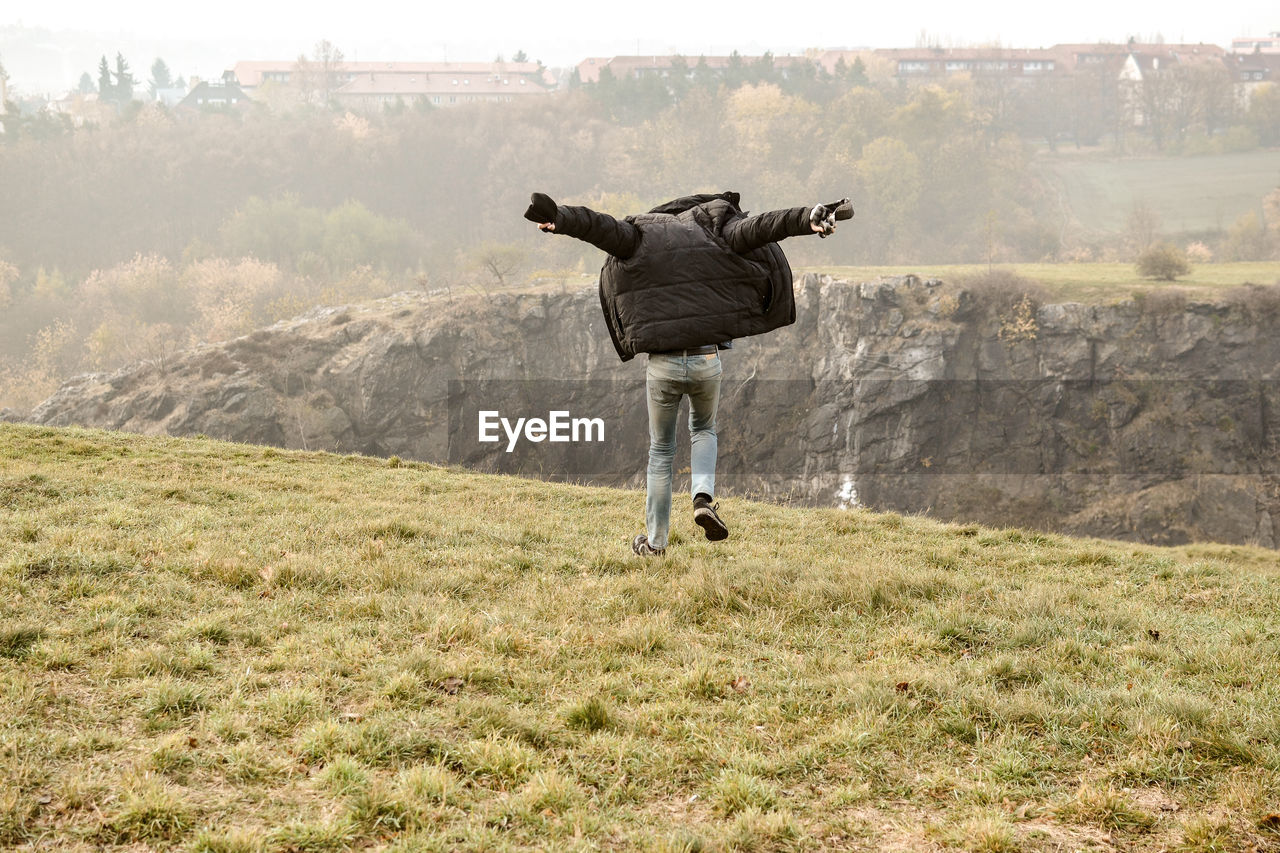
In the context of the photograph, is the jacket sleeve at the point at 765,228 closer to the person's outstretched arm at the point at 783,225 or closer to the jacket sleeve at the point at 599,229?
the person's outstretched arm at the point at 783,225

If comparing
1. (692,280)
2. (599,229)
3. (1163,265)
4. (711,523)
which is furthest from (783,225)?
(1163,265)

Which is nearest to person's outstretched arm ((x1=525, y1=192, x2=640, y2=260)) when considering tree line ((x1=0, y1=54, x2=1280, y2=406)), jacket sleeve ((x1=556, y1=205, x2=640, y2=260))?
jacket sleeve ((x1=556, y1=205, x2=640, y2=260))

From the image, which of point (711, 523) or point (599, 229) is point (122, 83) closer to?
point (599, 229)

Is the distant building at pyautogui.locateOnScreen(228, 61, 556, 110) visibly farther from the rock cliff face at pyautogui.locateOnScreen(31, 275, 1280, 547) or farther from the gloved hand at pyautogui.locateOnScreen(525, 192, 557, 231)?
the gloved hand at pyautogui.locateOnScreen(525, 192, 557, 231)

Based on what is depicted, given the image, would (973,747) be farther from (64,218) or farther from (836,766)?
(64,218)

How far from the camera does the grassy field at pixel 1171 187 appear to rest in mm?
79625

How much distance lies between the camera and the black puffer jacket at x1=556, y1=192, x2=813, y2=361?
22.8 ft

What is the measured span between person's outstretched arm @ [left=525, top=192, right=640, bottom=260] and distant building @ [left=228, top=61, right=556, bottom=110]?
14772 cm

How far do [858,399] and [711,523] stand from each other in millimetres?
34953

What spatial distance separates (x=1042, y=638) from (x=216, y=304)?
3170 inches

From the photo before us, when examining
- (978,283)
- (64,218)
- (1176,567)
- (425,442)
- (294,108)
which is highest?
(294,108)

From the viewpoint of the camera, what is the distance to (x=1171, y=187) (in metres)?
88.1

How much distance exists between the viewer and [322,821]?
330 centimetres

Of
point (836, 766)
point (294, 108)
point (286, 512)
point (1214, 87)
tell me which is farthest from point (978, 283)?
point (294, 108)
